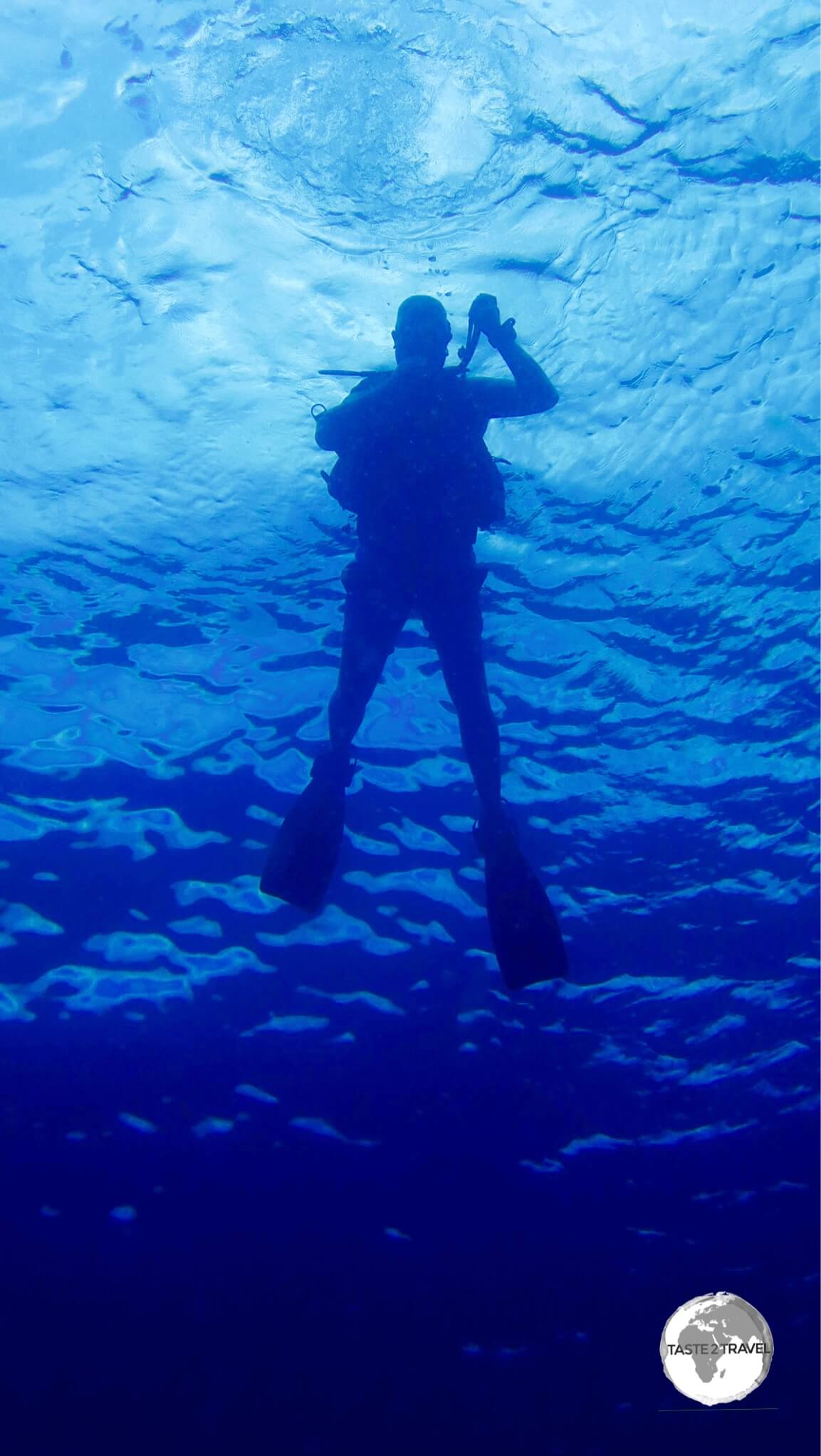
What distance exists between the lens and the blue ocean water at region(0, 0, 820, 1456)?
681 cm

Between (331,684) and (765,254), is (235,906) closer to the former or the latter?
(331,684)

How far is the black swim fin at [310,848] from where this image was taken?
5945mm

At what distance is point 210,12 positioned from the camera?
20.6 feet

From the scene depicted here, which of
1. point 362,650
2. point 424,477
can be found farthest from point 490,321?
point 362,650

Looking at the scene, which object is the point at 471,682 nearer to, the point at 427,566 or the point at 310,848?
the point at 427,566

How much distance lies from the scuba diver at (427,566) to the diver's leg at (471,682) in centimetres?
1

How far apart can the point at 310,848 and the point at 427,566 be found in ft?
7.37

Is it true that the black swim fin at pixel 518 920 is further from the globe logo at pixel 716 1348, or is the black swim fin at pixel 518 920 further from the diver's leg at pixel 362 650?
the globe logo at pixel 716 1348

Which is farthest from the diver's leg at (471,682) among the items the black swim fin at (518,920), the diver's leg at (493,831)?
the black swim fin at (518,920)

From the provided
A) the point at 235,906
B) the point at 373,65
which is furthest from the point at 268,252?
the point at 235,906

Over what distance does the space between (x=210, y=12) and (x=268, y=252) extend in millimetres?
1654

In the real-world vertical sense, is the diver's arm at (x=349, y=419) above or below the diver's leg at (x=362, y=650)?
above

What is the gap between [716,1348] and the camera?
11453 millimetres

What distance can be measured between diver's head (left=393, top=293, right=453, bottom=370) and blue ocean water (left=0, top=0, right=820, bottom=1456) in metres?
1.85
